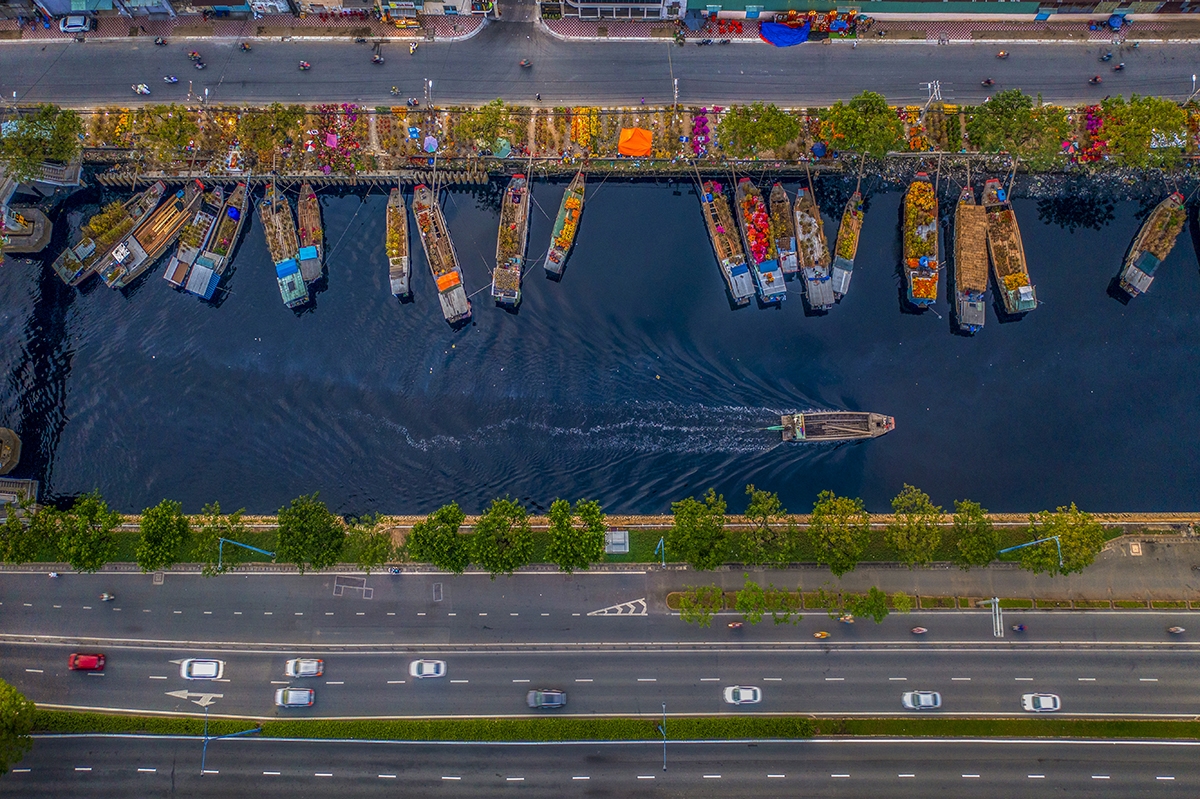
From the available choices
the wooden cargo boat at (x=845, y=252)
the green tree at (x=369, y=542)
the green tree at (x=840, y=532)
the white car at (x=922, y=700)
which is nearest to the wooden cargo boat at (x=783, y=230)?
the wooden cargo boat at (x=845, y=252)

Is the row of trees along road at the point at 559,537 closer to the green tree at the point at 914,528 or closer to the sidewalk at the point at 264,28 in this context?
the green tree at the point at 914,528

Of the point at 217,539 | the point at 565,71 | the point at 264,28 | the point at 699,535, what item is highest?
the point at 264,28

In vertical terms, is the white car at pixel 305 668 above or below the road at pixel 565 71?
below

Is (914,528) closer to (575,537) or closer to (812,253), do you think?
(812,253)

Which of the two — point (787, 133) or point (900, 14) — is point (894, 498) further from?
point (900, 14)

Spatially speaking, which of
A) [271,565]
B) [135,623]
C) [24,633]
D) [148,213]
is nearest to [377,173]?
[148,213]

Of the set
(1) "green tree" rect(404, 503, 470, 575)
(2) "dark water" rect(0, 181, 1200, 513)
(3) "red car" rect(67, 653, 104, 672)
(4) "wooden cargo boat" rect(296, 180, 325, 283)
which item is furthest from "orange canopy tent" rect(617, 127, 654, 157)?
(3) "red car" rect(67, 653, 104, 672)

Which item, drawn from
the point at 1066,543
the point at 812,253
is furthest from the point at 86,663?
the point at 1066,543
